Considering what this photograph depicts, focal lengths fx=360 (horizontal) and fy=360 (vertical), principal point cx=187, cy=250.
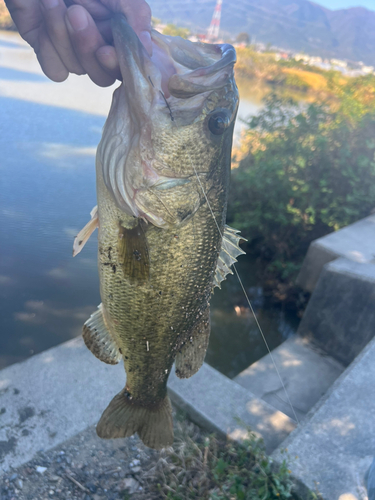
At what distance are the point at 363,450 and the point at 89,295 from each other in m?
3.01

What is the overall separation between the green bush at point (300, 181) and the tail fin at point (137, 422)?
12.0ft

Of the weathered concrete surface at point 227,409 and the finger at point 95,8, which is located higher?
the finger at point 95,8

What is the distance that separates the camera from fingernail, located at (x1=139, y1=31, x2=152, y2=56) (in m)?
1.08

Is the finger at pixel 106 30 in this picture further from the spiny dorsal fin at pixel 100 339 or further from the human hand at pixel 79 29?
the spiny dorsal fin at pixel 100 339

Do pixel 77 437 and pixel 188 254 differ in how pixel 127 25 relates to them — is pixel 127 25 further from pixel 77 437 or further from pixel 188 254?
pixel 77 437

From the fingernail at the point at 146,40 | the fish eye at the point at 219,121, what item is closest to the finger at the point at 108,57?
the fingernail at the point at 146,40

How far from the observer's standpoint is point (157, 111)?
3.67 feet

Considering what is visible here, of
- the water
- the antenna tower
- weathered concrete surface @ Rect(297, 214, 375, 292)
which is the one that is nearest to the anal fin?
the water

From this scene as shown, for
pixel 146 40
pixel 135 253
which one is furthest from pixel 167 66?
pixel 135 253

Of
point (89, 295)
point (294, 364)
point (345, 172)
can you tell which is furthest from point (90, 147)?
point (294, 364)

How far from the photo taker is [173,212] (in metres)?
1.20

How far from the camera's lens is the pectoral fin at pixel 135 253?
1202 millimetres

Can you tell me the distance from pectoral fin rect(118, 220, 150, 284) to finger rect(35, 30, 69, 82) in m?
0.56

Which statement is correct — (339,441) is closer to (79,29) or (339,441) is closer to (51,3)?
(79,29)
